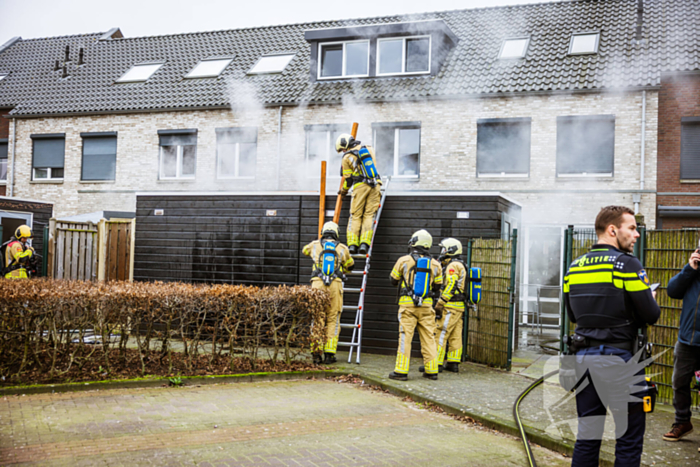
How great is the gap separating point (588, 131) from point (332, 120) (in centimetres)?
712

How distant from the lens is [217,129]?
19859 mm

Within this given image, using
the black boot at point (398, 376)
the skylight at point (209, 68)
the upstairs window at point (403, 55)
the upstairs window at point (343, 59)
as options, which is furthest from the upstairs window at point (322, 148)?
the black boot at point (398, 376)

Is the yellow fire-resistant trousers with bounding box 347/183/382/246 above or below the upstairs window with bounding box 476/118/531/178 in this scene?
below

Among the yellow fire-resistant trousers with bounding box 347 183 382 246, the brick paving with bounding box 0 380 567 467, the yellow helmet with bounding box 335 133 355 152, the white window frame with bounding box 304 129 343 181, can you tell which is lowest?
the brick paving with bounding box 0 380 567 467

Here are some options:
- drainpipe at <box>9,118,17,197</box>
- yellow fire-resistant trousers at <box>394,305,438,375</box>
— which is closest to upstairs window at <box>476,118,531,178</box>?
yellow fire-resistant trousers at <box>394,305,438,375</box>

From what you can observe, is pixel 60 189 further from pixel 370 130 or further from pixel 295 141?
pixel 370 130

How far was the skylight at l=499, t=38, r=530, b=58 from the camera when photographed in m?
18.3

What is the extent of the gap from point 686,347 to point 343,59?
594 inches

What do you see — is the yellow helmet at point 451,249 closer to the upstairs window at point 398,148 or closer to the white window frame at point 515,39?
the upstairs window at point 398,148

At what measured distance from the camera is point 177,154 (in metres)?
20.5

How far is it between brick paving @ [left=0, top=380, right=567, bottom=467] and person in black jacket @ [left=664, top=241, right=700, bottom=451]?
1370 mm

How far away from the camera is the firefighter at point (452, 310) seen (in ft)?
30.4

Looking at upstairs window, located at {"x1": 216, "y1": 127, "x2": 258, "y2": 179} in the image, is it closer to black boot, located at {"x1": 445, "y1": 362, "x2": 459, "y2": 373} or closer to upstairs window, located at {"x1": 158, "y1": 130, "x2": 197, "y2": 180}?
upstairs window, located at {"x1": 158, "y1": 130, "x2": 197, "y2": 180}

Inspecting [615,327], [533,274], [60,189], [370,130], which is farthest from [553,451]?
[60,189]
